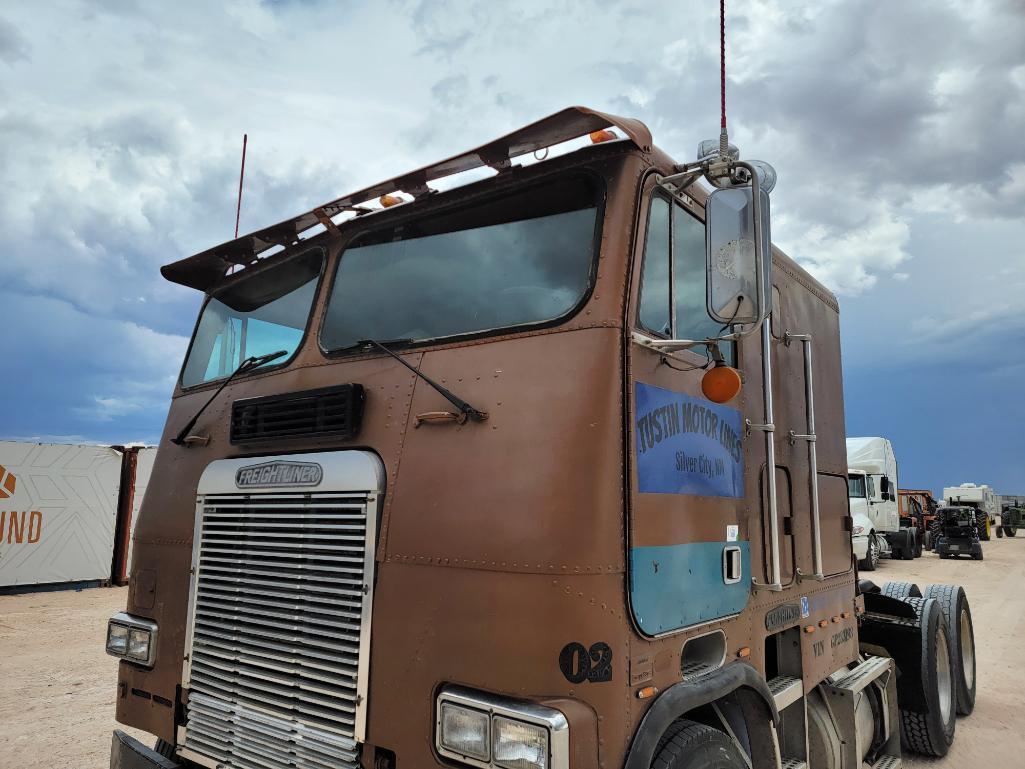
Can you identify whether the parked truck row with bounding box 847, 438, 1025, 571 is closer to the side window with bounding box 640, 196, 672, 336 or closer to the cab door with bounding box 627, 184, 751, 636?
the cab door with bounding box 627, 184, 751, 636

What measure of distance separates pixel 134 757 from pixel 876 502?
21.8 meters

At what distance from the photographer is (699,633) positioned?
105 inches

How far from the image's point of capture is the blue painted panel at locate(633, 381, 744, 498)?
248 cm

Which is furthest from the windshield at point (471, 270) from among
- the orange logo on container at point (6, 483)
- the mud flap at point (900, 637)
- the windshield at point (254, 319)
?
the orange logo on container at point (6, 483)

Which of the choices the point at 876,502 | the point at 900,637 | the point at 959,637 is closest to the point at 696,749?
the point at 900,637

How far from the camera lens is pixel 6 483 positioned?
11.9 m

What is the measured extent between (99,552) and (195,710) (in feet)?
39.1

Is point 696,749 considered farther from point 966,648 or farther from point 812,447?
point 966,648

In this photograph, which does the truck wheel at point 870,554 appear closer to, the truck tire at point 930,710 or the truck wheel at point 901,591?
the truck wheel at point 901,591

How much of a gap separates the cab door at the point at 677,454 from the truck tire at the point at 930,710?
10.4 feet

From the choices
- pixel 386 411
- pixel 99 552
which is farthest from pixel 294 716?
pixel 99 552

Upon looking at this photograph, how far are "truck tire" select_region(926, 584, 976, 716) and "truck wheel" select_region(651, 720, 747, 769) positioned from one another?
412 cm

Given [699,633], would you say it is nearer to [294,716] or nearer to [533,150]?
[294,716]

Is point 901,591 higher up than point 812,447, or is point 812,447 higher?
point 812,447
